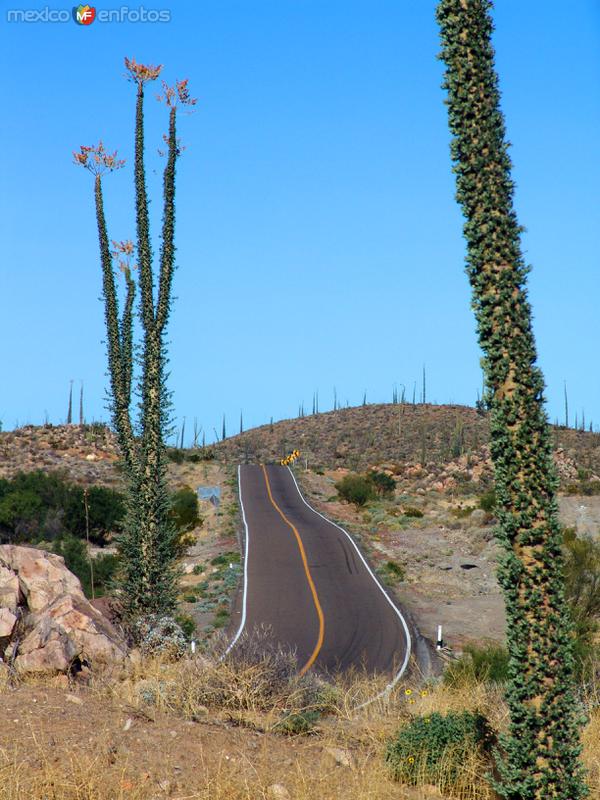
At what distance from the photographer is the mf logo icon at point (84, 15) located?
24156 mm

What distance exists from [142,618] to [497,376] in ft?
48.9

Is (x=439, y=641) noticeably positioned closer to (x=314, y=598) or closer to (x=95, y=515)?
(x=314, y=598)

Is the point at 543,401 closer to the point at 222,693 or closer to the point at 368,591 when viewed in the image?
the point at 222,693

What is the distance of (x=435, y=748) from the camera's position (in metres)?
11.7

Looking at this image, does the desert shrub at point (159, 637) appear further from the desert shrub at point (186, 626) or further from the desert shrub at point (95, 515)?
the desert shrub at point (95, 515)

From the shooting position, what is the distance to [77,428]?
92.4 m

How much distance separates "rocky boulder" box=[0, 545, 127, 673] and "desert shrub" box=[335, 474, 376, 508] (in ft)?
159

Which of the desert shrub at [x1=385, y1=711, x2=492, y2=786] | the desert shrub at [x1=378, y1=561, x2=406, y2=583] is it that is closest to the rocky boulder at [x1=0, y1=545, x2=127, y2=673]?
the desert shrub at [x1=385, y1=711, x2=492, y2=786]

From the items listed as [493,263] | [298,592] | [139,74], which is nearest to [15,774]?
[493,263]

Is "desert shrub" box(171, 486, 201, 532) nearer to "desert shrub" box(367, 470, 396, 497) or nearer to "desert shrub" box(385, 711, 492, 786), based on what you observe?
"desert shrub" box(367, 470, 396, 497)

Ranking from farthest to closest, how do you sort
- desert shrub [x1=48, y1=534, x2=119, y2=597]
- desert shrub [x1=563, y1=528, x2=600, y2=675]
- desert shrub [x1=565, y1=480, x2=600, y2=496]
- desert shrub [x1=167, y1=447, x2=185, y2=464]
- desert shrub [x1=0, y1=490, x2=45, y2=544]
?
desert shrub [x1=167, y1=447, x2=185, y2=464]
desert shrub [x1=565, y1=480, x2=600, y2=496]
desert shrub [x1=0, y1=490, x2=45, y2=544]
desert shrub [x1=48, y1=534, x2=119, y2=597]
desert shrub [x1=563, y1=528, x2=600, y2=675]

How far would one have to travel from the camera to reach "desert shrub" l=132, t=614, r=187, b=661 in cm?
2019

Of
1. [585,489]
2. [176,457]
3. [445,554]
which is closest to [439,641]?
[445,554]

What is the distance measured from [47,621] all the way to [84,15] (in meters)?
16.2
